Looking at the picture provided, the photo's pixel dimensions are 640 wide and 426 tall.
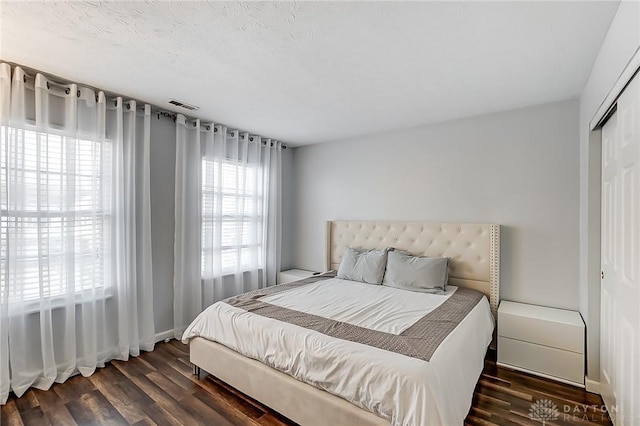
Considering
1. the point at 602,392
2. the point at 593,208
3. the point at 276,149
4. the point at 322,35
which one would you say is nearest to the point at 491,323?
the point at 602,392

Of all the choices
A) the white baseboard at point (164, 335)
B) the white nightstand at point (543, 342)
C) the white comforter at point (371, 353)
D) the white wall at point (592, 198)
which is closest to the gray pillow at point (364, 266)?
the white comforter at point (371, 353)

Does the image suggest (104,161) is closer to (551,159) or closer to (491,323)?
(491,323)

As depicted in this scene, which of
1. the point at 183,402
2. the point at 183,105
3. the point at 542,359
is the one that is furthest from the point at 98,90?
the point at 542,359

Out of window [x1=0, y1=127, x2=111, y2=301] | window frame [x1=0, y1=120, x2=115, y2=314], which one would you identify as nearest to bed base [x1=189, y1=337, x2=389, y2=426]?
window frame [x1=0, y1=120, x2=115, y2=314]

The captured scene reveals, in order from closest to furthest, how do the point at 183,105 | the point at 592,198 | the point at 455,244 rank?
the point at 592,198
the point at 183,105
the point at 455,244

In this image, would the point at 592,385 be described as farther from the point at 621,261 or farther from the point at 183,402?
the point at 183,402

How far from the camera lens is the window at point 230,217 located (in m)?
3.57

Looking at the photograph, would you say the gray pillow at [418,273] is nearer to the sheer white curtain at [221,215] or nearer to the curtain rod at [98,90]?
the sheer white curtain at [221,215]

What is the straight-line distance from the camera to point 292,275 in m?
4.25

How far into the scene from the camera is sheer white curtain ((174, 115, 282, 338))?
3354mm

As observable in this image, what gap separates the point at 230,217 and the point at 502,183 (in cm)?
317

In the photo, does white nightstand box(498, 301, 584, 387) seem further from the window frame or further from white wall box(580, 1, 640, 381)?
the window frame

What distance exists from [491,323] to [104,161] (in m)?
3.91

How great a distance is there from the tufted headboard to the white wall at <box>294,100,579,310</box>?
5.6 inches
